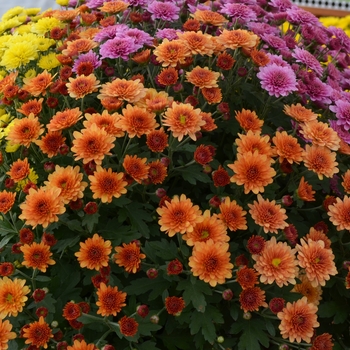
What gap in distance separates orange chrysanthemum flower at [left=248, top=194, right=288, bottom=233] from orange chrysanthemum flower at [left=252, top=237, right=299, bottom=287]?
0.16 ft

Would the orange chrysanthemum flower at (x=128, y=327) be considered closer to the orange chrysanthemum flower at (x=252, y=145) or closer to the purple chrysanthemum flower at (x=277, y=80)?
the orange chrysanthemum flower at (x=252, y=145)

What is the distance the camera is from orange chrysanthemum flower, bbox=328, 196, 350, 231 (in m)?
1.39

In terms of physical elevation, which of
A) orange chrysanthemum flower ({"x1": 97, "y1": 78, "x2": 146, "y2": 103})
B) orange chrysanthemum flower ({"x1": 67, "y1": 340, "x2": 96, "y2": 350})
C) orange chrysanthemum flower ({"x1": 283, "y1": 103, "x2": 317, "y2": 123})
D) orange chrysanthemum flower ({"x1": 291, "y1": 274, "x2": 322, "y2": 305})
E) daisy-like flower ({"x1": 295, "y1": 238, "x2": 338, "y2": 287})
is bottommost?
orange chrysanthemum flower ({"x1": 291, "y1": 274, "x2": 322, "y2": 305})

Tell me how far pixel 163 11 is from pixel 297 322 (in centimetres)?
124

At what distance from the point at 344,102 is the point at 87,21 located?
1101mm

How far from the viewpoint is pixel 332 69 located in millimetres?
1974

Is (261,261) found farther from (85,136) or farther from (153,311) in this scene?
(85,136)

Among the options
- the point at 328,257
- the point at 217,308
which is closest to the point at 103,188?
the point at 217,308

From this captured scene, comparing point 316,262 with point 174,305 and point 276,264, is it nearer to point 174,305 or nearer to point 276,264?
point 276,264

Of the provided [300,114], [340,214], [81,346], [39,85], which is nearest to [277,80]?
[300,114]

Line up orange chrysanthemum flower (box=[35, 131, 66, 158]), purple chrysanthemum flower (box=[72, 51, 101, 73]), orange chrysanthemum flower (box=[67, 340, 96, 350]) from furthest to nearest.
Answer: purple chrysanthemum flower (box=[72, 51, 101, 73]), orange chrysanthemum flower (box=[35, 131, 66, 158]), orange chrysanthemum flower (box=[67, 340, 96, 350])

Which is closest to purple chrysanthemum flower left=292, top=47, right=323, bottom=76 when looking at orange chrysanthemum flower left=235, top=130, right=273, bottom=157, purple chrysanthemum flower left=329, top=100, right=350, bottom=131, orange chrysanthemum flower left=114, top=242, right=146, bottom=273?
purple chrysanthemum flower left=329, top=100, right=350, bottom=131

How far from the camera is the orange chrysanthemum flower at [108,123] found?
1.37 m

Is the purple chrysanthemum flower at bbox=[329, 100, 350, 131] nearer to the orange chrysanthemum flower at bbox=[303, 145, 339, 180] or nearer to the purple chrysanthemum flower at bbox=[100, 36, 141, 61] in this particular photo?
the orange chrysanthemum flower at bbox=[303, 145, 339, 180]
